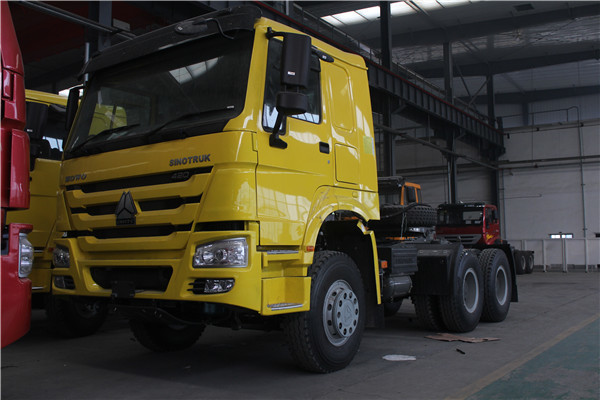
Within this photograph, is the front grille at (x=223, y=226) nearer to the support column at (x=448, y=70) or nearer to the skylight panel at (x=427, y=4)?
the skylight panel at (x=427, y=4)

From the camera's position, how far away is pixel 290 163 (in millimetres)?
4238

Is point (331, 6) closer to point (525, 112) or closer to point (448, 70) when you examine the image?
point (448, 70)

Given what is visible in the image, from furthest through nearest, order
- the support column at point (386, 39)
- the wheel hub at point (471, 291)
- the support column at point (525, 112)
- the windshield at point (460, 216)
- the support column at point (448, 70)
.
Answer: the support column at point (525, 112) → the support column at point (448, 70) → the support column at point (386, 39) → the windshield at point (460, 216) → the wheel hub at point (471, 291)

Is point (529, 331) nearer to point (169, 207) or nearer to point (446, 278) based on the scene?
point (446, 278)

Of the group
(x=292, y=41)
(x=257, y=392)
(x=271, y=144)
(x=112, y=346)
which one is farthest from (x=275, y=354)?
(x=292, y=41)

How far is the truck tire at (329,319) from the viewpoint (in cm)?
430

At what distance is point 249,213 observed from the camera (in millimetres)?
3803

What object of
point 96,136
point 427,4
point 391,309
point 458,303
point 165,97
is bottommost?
point 391,309

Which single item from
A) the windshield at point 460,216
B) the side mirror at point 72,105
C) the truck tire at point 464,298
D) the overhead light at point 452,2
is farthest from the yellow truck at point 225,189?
the overhead light at point 452,2

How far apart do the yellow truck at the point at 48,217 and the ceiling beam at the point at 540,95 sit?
2981cm

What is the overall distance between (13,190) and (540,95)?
3536 cm

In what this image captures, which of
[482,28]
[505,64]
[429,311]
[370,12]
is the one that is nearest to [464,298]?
[429,311]

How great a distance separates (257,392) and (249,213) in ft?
4.75

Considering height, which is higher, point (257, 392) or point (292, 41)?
point (292, 41)
